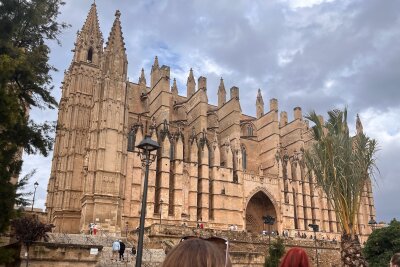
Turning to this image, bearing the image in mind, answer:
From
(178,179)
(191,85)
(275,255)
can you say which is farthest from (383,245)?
(191,85)

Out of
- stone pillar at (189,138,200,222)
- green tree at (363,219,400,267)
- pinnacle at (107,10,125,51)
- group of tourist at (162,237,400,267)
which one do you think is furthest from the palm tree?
pinnacle at (107,10,125,51)

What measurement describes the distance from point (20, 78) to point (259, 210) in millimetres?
32350

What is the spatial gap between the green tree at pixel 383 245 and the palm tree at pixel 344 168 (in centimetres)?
548

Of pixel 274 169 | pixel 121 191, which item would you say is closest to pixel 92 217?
pixel 121 191

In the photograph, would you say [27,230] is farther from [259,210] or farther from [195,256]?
[259,210]

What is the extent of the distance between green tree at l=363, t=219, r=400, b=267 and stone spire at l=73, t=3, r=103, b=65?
29.0 metres

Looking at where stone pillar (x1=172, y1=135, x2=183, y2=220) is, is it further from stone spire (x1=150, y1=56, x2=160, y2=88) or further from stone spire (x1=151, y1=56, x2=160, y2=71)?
stone spire (x1=151, y1=56, x2=160, y2=71)

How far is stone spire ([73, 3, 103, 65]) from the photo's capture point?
38875 millimetres

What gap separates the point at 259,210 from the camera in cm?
4097

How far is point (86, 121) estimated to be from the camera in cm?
3591

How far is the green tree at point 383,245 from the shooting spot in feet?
59.2

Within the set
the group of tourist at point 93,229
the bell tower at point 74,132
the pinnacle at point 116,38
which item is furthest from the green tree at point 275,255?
the pinnacle at point 116,38

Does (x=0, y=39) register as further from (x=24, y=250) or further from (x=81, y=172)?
(x=81, y=172)

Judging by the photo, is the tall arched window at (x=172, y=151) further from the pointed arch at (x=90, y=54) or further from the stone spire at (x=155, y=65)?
the pointed arch at (x=90, y=54)
